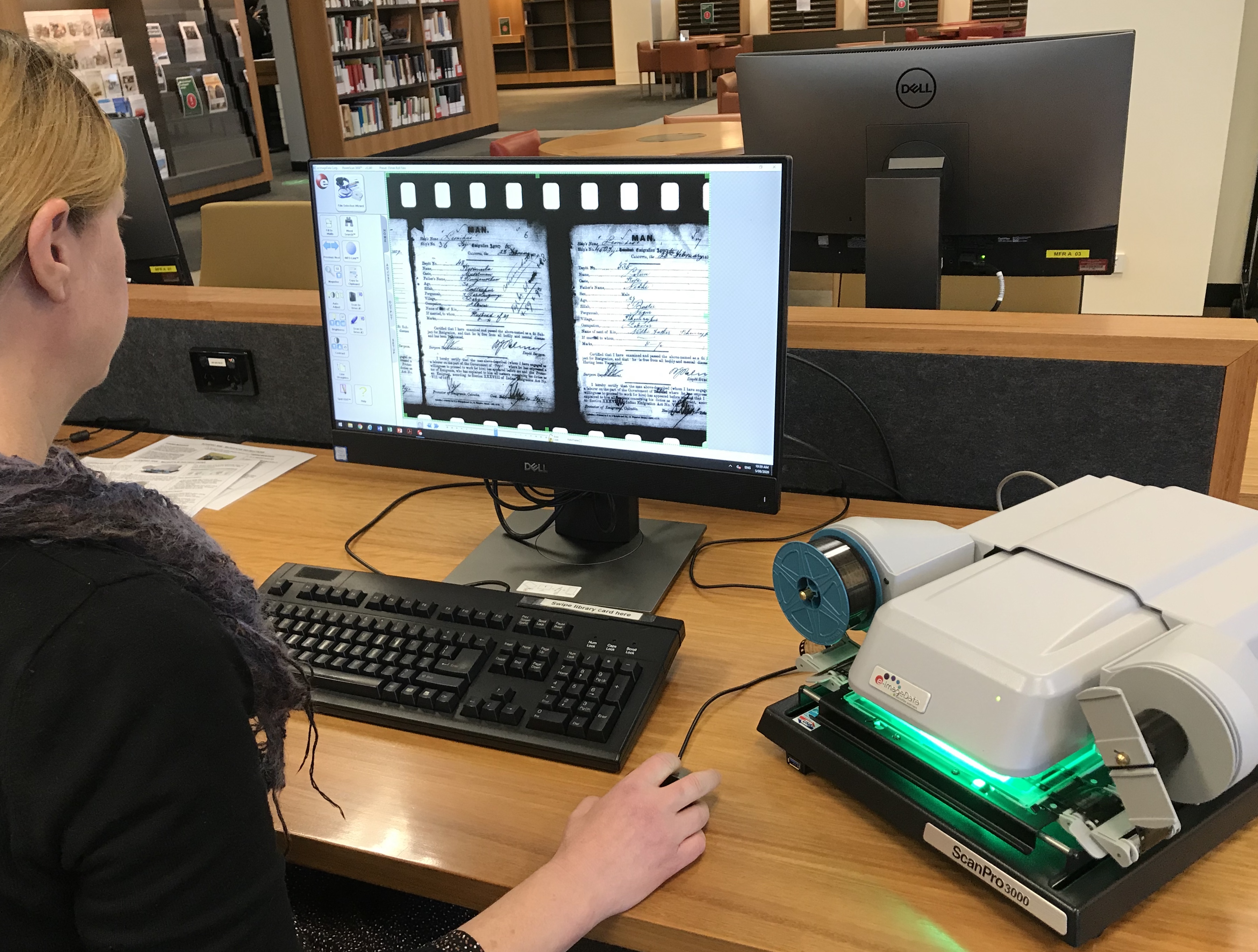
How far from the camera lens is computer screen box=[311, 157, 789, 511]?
929 mm

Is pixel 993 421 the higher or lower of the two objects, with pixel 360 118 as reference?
lower

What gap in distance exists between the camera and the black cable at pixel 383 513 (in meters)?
1.15

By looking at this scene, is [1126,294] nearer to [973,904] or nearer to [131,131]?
[131,131]

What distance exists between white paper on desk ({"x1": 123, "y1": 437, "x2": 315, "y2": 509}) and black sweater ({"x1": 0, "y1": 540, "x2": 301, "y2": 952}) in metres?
0.84

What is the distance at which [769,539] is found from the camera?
1148 millimetres

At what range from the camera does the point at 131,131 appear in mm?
1972

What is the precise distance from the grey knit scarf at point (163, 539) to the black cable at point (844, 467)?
68 centimetres

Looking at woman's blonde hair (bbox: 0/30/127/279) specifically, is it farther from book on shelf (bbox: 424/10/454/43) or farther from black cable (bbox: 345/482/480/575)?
book on shelf (bbox: 424/10/454/43)

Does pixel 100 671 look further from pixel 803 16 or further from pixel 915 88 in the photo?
pixel 803 16

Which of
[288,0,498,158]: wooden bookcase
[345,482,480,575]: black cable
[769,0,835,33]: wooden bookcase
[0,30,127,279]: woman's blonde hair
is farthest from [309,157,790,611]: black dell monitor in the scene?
[769,0,835,33]: wooden bookcase

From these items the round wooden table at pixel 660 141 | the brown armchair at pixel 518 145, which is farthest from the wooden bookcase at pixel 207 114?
the brown armchair at pixel 518 145

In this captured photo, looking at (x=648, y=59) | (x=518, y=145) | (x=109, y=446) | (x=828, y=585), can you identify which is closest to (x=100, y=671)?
(x=828, y=585)

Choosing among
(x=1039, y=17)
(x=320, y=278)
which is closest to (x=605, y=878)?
(x=320, y=278)

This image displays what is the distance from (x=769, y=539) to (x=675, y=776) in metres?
0.42
